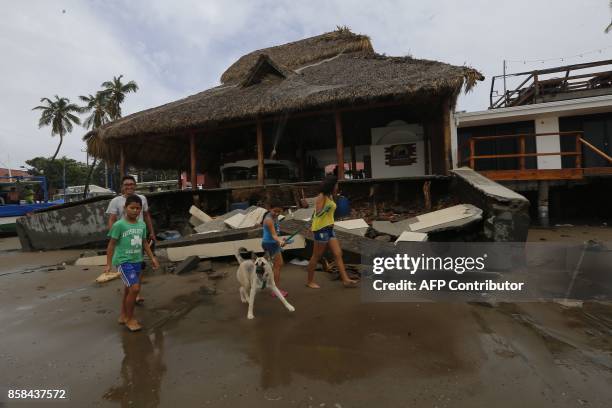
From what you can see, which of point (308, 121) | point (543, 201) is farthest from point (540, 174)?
point (308, 121)

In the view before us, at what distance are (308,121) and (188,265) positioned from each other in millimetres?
8515

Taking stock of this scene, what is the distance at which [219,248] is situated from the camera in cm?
591

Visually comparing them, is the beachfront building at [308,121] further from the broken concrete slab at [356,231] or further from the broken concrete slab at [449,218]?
the broken concrete slab at [356,231]

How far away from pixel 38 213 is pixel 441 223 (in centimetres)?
987

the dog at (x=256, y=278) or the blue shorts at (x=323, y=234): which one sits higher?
the blue shorts at (x=323, y=234)

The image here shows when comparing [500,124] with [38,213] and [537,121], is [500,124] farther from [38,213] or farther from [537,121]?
[38,213]

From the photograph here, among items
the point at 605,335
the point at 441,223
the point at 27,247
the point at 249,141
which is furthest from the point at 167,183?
the point at 605,335

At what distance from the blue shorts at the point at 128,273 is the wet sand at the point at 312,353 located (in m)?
0.52

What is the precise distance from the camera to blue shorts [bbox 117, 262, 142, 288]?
3.11 metres

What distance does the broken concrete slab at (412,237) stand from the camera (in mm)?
5027

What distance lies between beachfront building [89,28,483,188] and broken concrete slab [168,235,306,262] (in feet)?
12.6

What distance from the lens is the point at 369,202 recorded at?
7.89 metres

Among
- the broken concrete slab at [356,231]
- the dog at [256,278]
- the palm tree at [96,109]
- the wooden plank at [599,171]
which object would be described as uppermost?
the palm tree at [96,109]

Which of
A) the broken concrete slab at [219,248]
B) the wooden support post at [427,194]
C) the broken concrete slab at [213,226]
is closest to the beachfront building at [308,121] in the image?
the wooden support post at [427,194]
